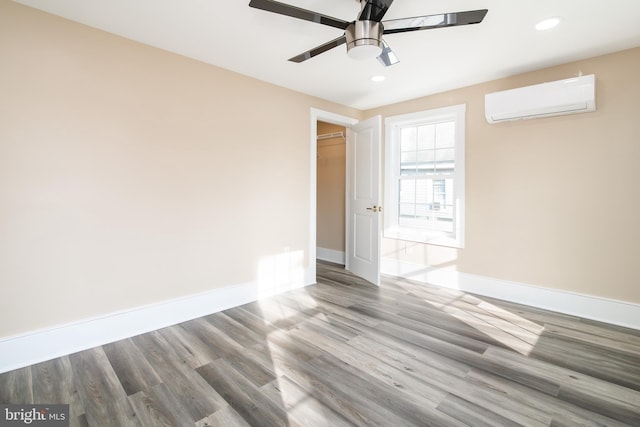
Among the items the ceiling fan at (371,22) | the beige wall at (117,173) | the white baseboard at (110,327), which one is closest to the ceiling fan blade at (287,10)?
the ceiling fan at (371,22)

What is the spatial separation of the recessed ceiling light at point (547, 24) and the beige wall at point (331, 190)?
9.79 ft

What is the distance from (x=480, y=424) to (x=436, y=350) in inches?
31.1

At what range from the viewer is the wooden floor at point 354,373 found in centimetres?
176

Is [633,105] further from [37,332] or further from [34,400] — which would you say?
[37,332]

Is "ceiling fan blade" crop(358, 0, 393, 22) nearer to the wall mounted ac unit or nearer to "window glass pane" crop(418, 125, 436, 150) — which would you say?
the wall mounted ac unit

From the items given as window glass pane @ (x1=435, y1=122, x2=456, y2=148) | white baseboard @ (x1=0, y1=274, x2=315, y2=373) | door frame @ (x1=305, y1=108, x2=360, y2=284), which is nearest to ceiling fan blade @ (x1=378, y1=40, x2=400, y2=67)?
door frame @ (x1=305, y1=108, x2=360, y2=284)

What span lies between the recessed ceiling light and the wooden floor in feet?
8.35

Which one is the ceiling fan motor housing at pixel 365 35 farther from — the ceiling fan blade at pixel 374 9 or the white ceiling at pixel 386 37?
the white ceiling at pixel 386 37

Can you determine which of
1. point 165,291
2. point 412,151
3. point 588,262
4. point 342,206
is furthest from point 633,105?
point 165,291

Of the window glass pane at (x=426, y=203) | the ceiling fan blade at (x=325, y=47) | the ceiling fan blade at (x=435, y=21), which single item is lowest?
the window glass pane at (x=426, y=203)

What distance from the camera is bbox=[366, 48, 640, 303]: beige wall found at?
2852 millimetres

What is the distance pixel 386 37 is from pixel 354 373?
104 inches

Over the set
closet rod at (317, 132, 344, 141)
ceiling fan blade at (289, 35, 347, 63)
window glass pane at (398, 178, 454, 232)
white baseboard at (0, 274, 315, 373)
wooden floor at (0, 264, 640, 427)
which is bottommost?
wooden floor at (0, 264, 640, 427)

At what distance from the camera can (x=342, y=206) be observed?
5.31 meters
